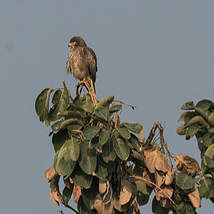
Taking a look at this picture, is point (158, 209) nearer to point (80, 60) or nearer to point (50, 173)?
point (50, 173)

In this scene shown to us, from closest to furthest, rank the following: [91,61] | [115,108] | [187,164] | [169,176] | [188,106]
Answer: [115,108] → [169,176] → [187,164] → [188,106] → [91,61]

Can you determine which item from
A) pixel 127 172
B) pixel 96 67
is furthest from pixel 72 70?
pixel 127 172

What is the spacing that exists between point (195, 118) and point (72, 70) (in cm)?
568

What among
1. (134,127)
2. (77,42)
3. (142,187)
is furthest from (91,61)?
(134,127)

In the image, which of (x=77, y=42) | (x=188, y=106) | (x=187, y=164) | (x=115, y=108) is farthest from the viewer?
(x=77, y=42)

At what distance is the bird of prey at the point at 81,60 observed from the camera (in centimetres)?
1113

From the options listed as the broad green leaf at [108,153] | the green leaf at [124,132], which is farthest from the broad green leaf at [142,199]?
the green leaf at [124,132]

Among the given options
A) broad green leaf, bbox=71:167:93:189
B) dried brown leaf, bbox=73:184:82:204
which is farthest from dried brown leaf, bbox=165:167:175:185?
dried brown leaf, bbox=73:184:82:204

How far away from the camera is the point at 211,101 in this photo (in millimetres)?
5785

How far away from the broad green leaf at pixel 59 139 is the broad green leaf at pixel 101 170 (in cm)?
56

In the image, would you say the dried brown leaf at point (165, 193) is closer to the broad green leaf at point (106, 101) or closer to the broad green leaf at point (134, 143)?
the broad green leaf at point (134, 143)

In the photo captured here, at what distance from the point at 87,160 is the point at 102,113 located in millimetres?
524

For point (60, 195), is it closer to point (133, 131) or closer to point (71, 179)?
point (71, 179)

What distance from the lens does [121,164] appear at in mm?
5613
